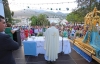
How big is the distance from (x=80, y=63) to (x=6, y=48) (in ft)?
12.5

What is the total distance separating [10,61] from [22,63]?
3.17 meters

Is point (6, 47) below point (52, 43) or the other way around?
the other way around

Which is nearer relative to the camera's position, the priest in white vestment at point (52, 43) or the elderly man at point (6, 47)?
the elderly man at point (6, 47)

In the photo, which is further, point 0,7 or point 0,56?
point 0,7

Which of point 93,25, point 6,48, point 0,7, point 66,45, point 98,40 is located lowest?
point 66,45

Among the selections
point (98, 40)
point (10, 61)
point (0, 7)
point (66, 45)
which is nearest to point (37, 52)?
point (66, 45)

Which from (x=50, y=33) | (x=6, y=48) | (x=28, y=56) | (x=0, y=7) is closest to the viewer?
(x=6, y=48)

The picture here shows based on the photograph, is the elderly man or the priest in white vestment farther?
the priest in white vestment

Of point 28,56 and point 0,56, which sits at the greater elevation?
point 0,56

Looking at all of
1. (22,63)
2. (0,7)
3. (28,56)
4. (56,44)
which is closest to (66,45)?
(56,44)

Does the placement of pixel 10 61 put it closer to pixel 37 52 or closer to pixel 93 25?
pixel 37 52

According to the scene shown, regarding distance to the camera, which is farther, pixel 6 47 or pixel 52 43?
pixel 52 43

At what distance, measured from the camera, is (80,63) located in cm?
470

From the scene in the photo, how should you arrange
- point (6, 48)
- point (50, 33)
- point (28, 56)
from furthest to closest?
point (28, 56), point (50, 33), point (6, 48)
